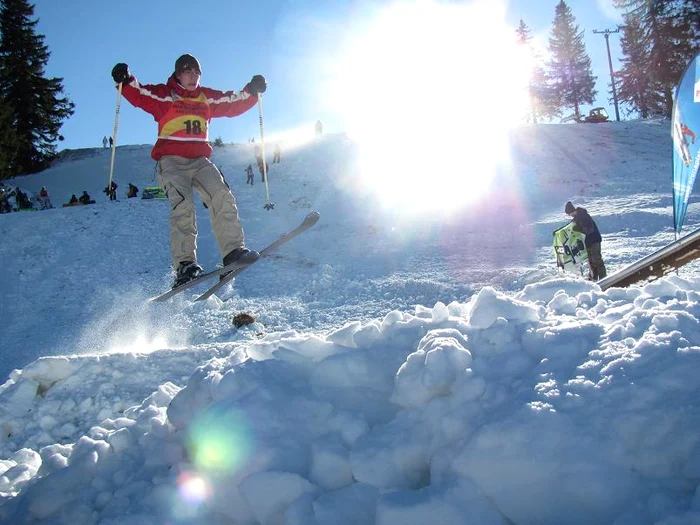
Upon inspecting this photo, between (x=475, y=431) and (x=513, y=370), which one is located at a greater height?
(x=513, y=370)

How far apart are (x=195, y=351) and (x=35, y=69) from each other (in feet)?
119

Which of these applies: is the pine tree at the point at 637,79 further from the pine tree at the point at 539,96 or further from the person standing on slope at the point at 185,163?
the person standing on slope at the point at 185,163

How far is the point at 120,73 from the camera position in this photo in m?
5.47

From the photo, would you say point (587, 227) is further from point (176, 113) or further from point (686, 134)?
point (176, 113)

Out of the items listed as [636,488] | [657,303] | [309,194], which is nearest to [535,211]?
[309,194]

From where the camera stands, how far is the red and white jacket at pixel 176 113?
219 inches

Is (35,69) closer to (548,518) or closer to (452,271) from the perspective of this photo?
(452,271)

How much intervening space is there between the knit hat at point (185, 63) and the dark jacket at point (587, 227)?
707cm

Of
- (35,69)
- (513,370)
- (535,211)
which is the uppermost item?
(35,69)

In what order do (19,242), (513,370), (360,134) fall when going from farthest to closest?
(360,134)
(19,242)
(513,370)

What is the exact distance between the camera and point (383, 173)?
77.5 ft

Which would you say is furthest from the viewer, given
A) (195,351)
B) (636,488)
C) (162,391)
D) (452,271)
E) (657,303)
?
(452,271)

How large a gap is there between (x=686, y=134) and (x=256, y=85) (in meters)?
5.36

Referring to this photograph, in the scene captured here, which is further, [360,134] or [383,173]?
[360,134]
